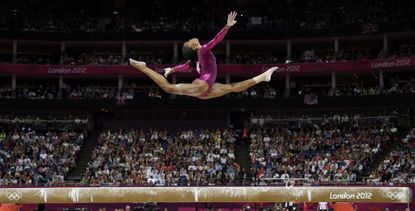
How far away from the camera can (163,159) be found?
35.1 metres

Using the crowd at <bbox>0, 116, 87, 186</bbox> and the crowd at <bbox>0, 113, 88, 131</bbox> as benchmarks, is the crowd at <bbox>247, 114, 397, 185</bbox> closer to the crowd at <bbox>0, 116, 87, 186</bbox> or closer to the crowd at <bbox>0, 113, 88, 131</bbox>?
the crowd at <bbox>0, 116, 87, 186</bbox>

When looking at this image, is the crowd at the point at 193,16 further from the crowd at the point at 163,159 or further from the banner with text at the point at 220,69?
the crowd at the point at 163,159

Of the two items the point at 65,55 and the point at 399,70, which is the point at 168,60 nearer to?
the point at 65,55

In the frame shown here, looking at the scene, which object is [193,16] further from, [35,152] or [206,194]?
[206,194]

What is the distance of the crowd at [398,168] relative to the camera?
102 feet

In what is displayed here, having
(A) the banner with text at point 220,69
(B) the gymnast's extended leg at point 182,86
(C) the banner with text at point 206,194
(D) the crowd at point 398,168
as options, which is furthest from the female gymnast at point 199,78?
Answer: (A) the banner with text at point 220,69

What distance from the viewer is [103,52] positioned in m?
47.8

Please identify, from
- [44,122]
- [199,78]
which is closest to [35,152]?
[44,122]

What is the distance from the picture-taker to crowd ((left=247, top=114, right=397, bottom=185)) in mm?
Result: 32656

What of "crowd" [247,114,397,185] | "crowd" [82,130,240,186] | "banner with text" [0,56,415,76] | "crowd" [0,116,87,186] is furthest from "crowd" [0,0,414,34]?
"crowd" [82,130,240,186]

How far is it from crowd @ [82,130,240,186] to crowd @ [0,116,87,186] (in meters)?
1.76

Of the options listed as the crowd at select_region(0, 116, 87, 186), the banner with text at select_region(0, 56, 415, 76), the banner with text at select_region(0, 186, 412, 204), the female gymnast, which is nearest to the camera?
the female gymnast

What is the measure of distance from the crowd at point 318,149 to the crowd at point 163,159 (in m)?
2.02

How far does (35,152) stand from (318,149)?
1810 cm
